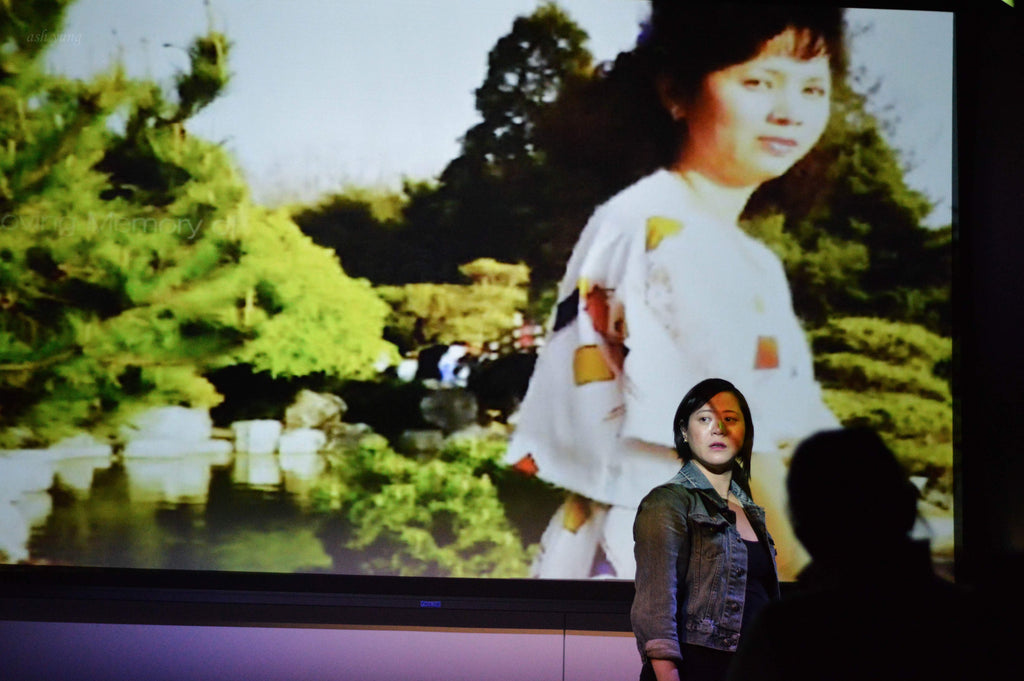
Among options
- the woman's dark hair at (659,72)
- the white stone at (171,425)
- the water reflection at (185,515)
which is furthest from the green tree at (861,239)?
the white stone at (171,425)

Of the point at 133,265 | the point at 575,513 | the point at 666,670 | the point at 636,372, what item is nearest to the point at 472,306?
the point at 636,372

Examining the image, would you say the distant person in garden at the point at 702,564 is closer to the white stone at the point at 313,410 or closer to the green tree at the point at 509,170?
the green tree at the point at 509,170

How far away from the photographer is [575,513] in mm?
3799

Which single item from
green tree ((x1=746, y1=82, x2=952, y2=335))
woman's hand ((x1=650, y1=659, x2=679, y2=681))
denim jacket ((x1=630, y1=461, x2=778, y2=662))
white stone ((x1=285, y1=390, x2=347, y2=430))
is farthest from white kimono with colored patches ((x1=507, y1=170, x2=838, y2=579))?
woman's hand ((x1=650, y1=659, x2=679, y2=681))

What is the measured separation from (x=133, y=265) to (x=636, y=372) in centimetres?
181

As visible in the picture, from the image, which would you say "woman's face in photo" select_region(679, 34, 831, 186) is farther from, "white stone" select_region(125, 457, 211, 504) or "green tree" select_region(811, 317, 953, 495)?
"white stone" select_region(125, 457, 211, 504)

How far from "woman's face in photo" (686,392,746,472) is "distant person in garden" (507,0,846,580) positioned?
1392mm

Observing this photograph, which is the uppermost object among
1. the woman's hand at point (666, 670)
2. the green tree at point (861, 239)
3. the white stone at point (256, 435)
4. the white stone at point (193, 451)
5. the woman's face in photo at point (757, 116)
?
the woman's face in photo at point (757, 116)

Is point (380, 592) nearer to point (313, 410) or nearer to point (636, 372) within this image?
point (313, 410)

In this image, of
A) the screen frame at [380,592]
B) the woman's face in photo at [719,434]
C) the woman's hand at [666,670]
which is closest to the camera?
the woman's hand at [666,670]

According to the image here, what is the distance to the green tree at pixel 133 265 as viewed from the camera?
3.84 metres

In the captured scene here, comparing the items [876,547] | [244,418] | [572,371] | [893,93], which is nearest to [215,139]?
[244,418]

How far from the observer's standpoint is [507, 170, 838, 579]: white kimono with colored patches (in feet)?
12.4

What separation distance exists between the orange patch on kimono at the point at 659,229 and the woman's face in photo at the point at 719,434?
1.52m
